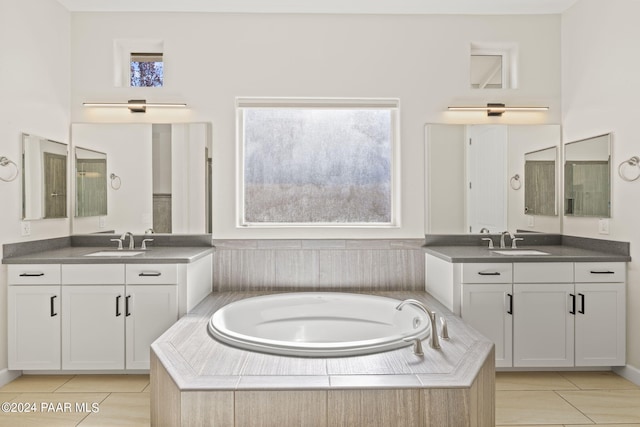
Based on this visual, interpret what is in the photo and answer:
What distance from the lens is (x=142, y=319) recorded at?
284cm

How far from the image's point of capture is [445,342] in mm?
2137

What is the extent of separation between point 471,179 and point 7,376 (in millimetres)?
3553

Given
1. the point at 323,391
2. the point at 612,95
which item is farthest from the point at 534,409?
the point at 612,95

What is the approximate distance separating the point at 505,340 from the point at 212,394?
6.77 ft

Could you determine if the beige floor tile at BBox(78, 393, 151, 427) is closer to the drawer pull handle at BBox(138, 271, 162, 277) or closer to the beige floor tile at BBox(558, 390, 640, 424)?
the drawer pull handle at BBox(138, 271, 162, 277)

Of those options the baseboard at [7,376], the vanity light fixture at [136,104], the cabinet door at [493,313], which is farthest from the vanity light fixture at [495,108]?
the baseboard at [7,376]

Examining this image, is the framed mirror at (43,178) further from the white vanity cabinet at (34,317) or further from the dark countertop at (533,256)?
the dark countertop at (533,256)

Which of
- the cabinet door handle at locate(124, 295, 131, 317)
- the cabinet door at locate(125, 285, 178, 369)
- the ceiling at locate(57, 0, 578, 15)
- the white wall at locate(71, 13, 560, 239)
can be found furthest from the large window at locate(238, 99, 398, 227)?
the cabinet door handle at locate(124, 295, 131, 317)

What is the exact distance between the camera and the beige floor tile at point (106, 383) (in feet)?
8.96

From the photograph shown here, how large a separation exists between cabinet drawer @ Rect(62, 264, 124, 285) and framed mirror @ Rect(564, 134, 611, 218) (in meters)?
3.35

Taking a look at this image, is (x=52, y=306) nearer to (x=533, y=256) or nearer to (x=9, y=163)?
(x=9, y=163)

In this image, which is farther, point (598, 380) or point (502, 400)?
point (598, 380)

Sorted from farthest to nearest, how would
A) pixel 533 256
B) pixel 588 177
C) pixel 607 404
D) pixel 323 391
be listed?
pixel 588 177 → pixel 533 256 → pixel 607 404 → pixel 323 391

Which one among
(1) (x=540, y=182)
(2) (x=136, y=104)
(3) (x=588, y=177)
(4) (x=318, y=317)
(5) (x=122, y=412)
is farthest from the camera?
(1) (x=540, y=182)
